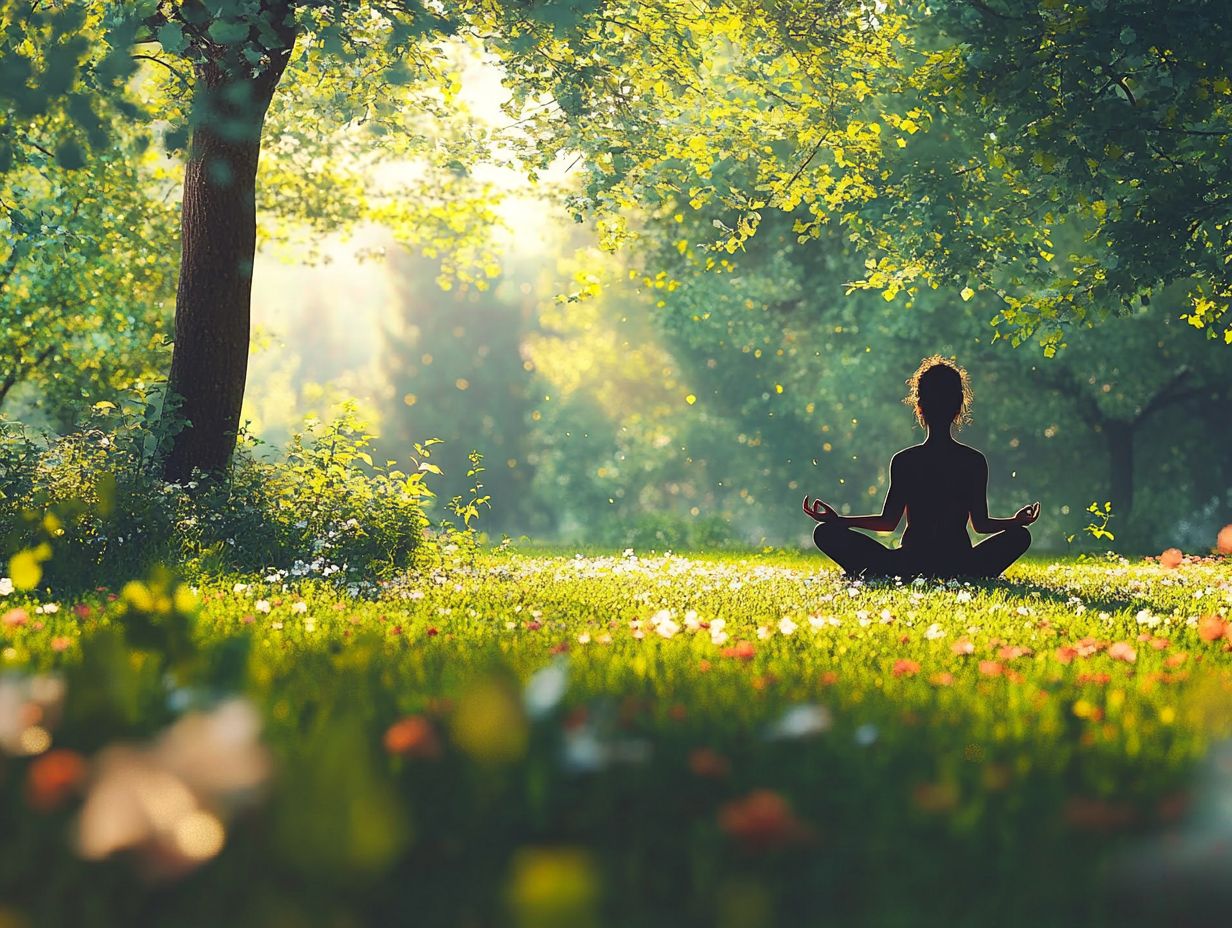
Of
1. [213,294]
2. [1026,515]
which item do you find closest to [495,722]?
[1026,515]

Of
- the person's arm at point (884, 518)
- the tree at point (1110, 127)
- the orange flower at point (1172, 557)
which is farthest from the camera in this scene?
the tree at point (1110, 127)

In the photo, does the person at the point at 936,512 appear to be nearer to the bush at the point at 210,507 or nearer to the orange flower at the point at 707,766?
the bush at the point at 210,507

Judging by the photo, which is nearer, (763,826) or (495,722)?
(763,826)

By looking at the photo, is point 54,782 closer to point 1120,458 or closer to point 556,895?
point 556,895

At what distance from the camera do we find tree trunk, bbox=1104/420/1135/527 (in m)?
27.6

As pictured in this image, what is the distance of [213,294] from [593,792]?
9.32 m

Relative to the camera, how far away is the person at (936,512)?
9.55 m

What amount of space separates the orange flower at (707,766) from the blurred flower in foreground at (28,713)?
1.50m

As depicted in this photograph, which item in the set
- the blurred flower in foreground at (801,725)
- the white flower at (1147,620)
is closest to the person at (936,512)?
the white flower at (1147,620)

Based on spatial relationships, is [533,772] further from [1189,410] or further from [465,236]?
[1189,410]

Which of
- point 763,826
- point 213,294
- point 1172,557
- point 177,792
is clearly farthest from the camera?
point 213,294

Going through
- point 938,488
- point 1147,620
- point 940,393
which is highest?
point 940,393

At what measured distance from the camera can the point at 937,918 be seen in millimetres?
2160

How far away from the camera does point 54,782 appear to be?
2383mm
